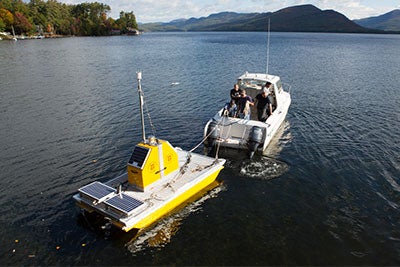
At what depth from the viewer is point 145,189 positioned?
9883 millimetres

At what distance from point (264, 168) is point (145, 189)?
5977mm

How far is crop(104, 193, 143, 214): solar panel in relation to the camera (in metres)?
8.59

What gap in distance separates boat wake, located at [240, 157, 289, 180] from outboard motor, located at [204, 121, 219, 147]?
5.97 ft

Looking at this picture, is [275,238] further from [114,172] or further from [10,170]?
[10,170]

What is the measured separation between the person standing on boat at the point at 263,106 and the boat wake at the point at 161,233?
7.16 m

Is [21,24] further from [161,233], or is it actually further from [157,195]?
[161,233]

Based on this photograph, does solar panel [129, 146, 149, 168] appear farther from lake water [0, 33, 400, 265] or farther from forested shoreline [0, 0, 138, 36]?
forested shoreline [0, 0, 138, 36]

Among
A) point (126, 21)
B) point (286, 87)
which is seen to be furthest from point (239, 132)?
point (126, 21)

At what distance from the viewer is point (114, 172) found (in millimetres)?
13008

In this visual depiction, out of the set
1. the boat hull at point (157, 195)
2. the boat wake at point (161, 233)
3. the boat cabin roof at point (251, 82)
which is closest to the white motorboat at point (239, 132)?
the boat hull at point (157, 195)

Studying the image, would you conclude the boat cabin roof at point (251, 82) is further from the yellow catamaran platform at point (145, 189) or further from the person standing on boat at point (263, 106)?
the yellow catamaran platform at point (145, 189)

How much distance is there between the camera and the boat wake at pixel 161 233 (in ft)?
28.8

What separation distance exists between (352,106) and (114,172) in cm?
1877

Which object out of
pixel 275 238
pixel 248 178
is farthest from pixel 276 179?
pixel 275 238
